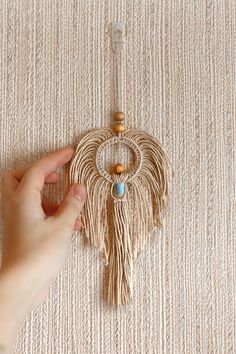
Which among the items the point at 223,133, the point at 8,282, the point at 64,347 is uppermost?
the point at 223,133

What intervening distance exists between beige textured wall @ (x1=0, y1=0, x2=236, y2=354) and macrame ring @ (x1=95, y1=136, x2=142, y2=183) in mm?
41

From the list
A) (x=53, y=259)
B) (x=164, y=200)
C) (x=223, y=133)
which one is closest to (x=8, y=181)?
(x=53, y=259)

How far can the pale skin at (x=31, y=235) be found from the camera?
0.65 meters

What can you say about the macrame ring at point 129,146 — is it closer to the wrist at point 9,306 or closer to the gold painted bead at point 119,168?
the gold painted bead at point 119,168

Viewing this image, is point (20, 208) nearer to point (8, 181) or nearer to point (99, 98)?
point (8, 181)

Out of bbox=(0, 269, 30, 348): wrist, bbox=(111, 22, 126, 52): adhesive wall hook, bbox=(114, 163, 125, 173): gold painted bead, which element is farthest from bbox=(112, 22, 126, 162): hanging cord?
bbox=(0, 269, 30, 348): wrist

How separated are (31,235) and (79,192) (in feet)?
0.40

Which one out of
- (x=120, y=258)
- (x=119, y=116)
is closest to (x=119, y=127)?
(x=119, y=116)

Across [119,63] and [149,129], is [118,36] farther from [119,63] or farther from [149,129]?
[149,129]

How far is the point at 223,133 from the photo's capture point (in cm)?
82

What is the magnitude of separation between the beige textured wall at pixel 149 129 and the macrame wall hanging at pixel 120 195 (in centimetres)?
2

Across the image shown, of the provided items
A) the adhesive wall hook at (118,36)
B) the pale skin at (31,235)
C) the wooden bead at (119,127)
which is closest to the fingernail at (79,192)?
the pale skin at (31,235)

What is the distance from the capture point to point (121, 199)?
0.78 meters

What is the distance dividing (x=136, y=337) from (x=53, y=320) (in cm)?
16
